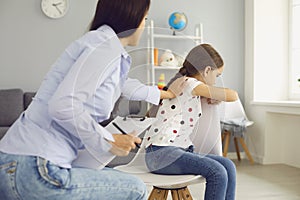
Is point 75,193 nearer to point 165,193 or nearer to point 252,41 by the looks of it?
point 165,193

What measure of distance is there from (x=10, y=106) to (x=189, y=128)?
2.32 metres

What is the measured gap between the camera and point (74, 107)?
85cm

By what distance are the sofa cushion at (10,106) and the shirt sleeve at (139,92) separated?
7.97ft

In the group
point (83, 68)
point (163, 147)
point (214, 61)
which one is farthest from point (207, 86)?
point (83, 68)

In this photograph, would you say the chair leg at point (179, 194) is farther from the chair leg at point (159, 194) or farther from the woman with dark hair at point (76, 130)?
the woman with dark hair at point (76, 130)

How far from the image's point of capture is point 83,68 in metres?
0.86

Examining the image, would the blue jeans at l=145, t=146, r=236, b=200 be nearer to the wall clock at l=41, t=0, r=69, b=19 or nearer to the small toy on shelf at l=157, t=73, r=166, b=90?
the small toy on shelf at l=157, t=73, r=166, b=90

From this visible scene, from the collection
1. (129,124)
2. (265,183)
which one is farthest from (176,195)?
(265,183)

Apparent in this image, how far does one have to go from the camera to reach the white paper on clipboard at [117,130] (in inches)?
38.0

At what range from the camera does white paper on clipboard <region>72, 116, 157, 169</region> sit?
964mm

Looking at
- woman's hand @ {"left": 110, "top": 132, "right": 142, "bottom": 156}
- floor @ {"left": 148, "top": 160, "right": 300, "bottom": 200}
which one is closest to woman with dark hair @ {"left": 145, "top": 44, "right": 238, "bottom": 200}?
woman's hand @ {"left": 110, "top": 132, "right": 142, "bottom": 156}

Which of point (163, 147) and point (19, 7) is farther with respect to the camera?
point (19, 7)

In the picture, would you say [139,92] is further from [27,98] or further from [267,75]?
[267,75]

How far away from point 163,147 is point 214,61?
388mm
